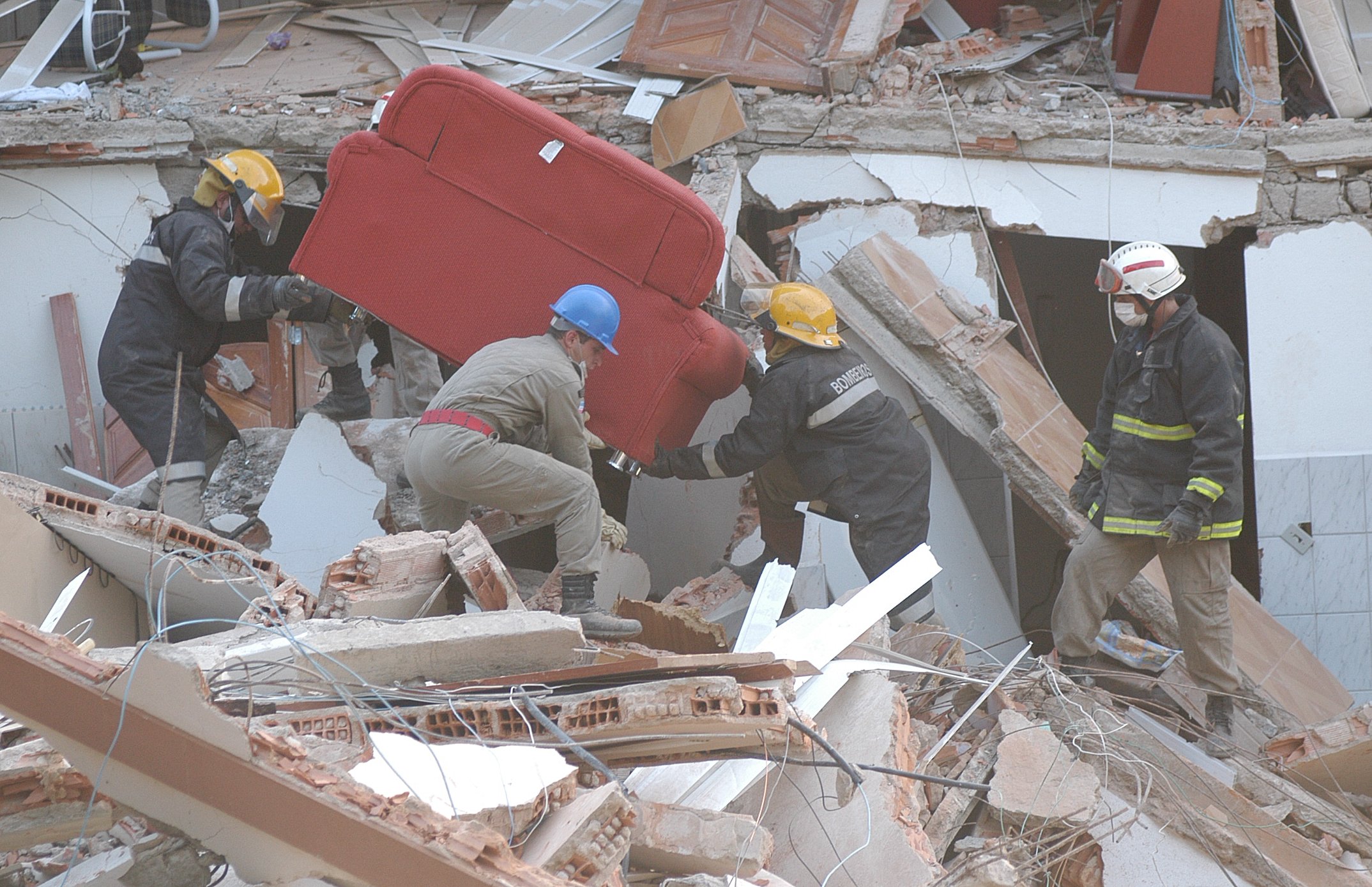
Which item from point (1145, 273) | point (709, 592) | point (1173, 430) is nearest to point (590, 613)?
point (709, 592)

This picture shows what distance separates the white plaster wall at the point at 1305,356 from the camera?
6508 millimetres

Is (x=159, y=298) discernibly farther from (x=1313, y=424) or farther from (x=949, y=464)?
(x=1313, y=424)

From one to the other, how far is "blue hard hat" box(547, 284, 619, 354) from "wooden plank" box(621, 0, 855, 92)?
2.92 m

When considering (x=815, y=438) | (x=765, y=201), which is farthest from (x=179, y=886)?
(x=765, y=201)

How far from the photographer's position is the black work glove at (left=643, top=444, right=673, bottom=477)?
16.3 feet

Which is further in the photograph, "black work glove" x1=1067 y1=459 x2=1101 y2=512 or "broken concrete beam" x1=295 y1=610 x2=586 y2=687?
"black work glove" x1=1067 y1=459 x2=1101 y2=512

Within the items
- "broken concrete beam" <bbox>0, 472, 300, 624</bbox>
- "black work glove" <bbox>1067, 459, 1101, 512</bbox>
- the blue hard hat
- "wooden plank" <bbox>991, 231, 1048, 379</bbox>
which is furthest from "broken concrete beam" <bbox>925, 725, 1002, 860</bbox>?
"wooden plank" <bbox>991, 231, 1048, 379</bbox>

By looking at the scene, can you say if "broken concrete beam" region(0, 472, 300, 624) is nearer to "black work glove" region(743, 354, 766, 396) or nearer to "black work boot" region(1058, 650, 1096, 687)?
"black work glove" region(743, 354, 766, 396)

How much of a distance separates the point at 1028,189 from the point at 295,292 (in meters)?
4.12

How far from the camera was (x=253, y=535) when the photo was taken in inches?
226

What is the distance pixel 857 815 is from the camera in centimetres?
316

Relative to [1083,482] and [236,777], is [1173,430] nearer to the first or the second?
[1083,482]

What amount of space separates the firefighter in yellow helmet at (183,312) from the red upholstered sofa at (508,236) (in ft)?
2.09

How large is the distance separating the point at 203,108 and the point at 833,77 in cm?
381
